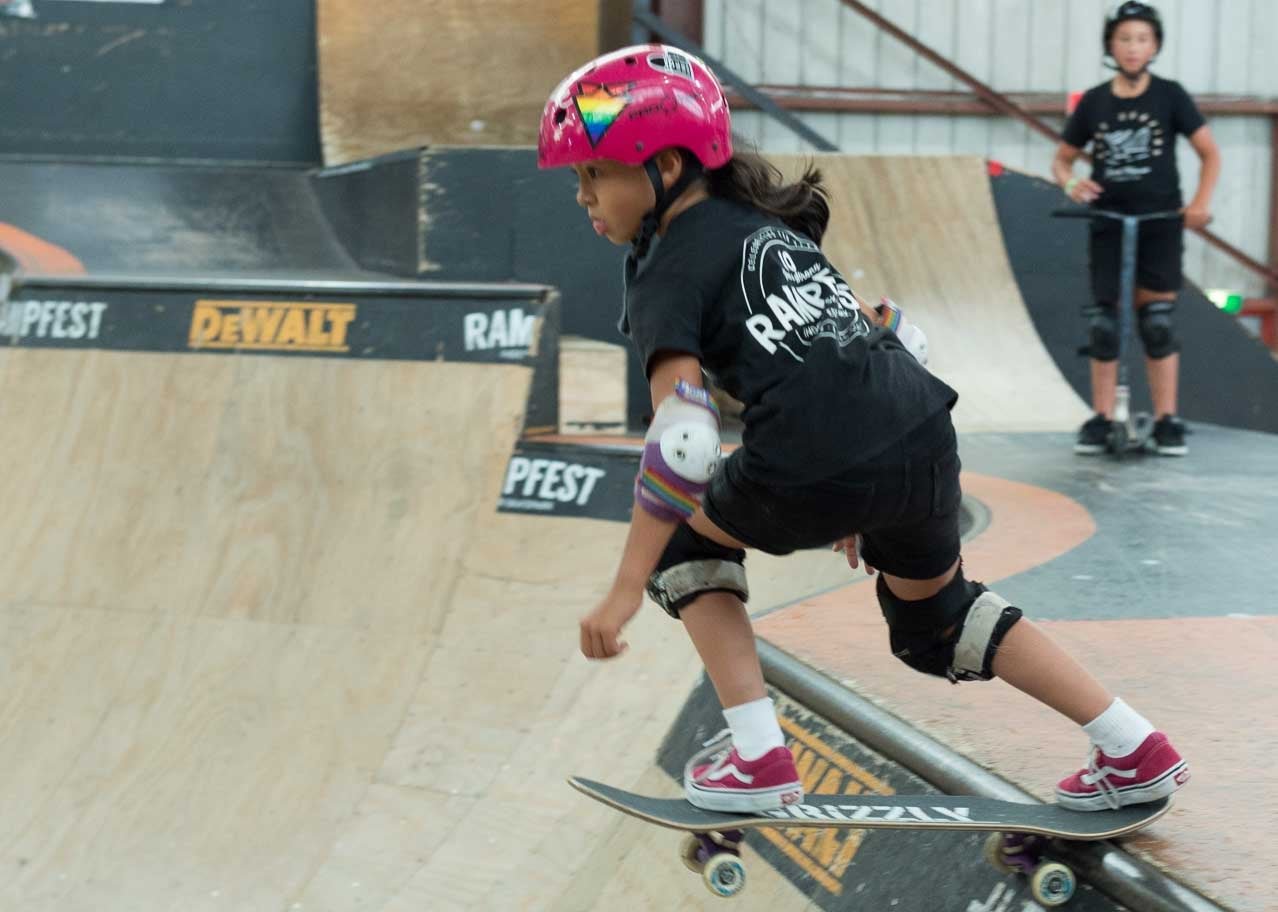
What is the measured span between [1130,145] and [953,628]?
13.7 feet

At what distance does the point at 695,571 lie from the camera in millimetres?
2363

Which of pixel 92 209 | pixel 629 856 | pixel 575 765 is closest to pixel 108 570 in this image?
pixel 575 765

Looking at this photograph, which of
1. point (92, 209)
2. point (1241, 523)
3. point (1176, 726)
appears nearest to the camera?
point (1176, 726)

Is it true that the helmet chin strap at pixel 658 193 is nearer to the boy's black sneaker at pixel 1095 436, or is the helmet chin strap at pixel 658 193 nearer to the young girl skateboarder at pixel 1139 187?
the young girl skateboarder at pixel 1139 187

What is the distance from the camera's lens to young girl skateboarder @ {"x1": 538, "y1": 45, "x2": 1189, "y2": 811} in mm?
2146

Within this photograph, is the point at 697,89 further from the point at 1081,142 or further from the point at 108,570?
the point at 1081,142

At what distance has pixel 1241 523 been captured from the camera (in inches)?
184

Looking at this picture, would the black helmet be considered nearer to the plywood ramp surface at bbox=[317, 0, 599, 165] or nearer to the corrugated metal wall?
the plywood ramp surface at bbox=[317, 0, 599, 165]

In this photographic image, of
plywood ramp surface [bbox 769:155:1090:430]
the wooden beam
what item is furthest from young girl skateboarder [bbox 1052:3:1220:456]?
the wooden beam

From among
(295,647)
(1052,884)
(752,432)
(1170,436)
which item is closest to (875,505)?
(752,432)

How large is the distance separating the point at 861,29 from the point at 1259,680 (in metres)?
10.8

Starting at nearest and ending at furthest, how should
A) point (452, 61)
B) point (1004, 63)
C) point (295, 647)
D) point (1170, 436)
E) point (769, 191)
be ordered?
1. point (769, 191)
2. point (295, 647)
3. point (1170, 436)
4. point (452, 61)
5. point (1004, 63)

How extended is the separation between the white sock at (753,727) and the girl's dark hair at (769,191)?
0.79 m

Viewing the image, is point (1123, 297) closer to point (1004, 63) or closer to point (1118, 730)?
point (1118, 730)
